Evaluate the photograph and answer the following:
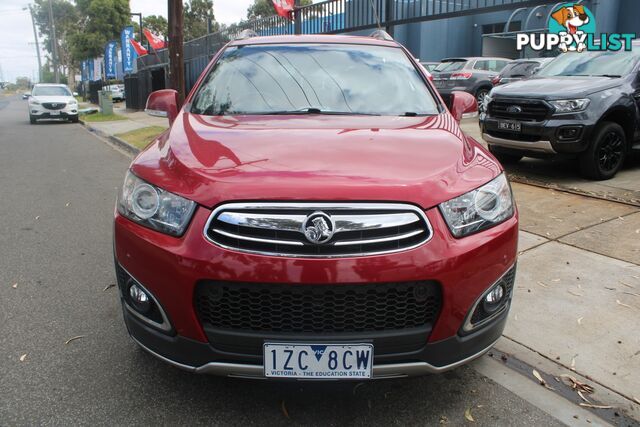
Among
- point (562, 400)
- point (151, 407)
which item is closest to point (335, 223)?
point (151, 407)

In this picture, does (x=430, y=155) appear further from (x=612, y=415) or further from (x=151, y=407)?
(x=151, y=407)

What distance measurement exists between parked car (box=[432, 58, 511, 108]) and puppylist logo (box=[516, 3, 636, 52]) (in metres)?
1.40

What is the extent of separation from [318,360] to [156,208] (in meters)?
0.93

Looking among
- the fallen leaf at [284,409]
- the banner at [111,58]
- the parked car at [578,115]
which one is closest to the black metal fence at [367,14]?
the parked car at [578,115]

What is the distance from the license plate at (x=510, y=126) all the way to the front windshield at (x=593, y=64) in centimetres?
138

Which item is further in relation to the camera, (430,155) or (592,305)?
(592,305)

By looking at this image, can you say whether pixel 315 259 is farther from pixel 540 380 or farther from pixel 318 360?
pixel 540 380

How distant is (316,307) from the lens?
213 centimetres

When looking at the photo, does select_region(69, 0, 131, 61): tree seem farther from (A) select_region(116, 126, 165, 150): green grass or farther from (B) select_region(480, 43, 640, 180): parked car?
(B) select_region(480, 43, 640, 180): parked car

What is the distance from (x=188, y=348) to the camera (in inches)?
87.2

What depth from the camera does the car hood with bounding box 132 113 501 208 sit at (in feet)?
7.13

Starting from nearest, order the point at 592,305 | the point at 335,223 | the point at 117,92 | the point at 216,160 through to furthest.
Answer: the point at 335,223
the point at 216,160
the point at 592,305
the point at 117,92

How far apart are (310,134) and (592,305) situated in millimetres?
2269

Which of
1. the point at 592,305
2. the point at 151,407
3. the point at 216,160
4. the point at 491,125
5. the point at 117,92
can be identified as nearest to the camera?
the point at 216,160
